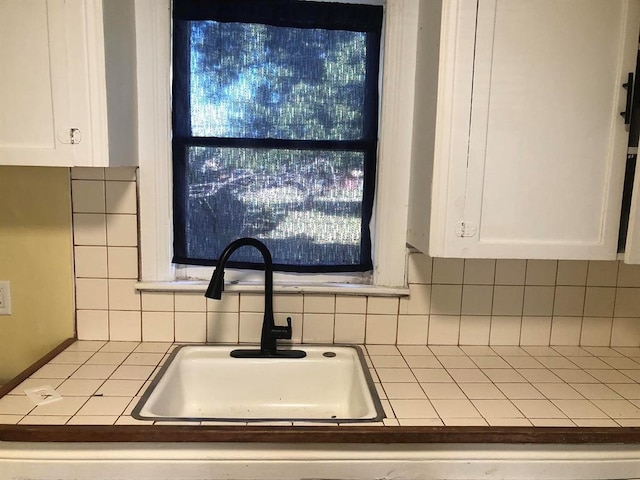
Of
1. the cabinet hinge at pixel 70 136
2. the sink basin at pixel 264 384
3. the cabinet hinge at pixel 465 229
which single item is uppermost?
the cabinet hinge at pixel 70 136

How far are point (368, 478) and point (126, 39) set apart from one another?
4.45 ft

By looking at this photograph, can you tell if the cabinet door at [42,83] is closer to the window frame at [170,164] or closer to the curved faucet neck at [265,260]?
the window frame at [170,164]

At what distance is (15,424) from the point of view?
113 cm

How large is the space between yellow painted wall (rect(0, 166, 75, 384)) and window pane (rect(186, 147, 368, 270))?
405 millimetres

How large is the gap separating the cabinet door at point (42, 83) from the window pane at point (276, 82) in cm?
42

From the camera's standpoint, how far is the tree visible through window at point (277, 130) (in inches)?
62.7

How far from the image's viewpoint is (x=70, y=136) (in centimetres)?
128

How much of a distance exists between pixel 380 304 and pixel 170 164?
2.70 ft

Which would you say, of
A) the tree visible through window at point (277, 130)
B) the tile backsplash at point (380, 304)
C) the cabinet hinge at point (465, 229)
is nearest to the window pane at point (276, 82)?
the tree visible through window at point (277, 130)

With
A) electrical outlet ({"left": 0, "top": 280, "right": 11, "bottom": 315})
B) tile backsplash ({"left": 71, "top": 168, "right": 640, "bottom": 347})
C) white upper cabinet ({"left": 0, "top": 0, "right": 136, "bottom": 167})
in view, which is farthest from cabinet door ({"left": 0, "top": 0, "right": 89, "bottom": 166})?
electrical outlet ({"left": 0, "top": 280, "right": 11, "bottom": 315})

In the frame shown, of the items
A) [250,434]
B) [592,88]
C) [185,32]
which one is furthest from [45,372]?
[592,88]

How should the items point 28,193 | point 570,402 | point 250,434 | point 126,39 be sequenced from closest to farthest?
point 250,434 < point 570,402 < point 126,39 < point 28,193

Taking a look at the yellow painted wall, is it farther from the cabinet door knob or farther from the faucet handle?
the cabinet door knob

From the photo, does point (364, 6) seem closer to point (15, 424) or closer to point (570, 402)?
point (570, 402)
